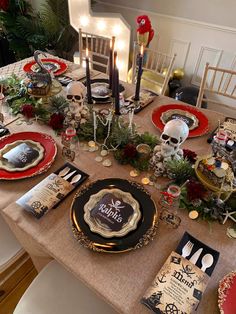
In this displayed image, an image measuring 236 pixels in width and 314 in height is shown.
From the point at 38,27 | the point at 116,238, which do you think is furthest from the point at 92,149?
the point at 38,27

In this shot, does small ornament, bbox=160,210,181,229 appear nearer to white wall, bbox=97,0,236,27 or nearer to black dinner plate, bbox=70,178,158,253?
black dinner plate, bbox=70,178,158,253

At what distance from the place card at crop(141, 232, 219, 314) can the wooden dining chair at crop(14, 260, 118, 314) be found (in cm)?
33

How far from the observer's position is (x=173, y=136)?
3.01 feet

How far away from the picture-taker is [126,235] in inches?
30.9

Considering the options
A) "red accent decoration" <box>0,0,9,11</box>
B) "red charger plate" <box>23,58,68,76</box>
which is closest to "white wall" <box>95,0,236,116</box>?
"red accent decoration" <box>0,0,9,11</box>

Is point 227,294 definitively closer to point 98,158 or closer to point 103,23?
point 98,158

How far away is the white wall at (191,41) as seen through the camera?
2.42 m

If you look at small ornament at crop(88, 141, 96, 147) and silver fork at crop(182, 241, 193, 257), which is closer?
silver fork at crop(182, 241, 193, 257)

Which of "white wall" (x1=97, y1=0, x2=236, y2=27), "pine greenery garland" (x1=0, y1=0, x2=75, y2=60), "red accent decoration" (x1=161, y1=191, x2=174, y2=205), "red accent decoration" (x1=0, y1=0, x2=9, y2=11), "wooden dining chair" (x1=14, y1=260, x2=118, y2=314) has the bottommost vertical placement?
"wooden dining chair" (x1=14, y1=260, x2=118, y2=314)

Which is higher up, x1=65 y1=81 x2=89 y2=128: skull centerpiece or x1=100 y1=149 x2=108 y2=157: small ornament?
x1=65 y1=81 x2=89 y2=128: skull centerpiece

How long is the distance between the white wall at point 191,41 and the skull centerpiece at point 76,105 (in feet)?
5.89

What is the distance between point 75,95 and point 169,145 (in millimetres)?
474

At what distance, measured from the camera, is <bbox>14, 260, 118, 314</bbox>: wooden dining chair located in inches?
35.9

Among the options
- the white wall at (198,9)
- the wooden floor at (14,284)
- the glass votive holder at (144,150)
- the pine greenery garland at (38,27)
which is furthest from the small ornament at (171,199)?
the pine greenery garland at (38,27)
